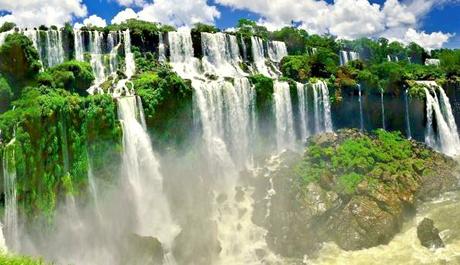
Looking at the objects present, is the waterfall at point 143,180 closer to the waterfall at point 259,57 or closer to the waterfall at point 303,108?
the waterfall at point 303,108

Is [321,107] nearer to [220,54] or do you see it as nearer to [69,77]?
[220,54]

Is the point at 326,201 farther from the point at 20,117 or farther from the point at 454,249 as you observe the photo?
the point at 20,117

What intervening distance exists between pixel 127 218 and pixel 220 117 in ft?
31.8

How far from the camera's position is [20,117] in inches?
790

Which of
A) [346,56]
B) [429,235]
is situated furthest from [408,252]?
[346,56]

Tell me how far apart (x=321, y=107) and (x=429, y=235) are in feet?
52.1

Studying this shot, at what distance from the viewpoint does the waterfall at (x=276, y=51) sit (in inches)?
1815

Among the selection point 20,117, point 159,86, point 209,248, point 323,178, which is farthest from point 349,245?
point 20,117

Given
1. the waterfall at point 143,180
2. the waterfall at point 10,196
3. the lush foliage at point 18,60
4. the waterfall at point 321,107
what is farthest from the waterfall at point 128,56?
the waterfall at point 10,196

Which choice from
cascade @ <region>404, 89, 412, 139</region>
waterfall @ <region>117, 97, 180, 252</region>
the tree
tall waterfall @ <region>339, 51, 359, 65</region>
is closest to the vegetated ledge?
waterfall @ <region>117, 97, 180, 252</region>

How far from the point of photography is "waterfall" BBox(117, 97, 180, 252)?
82.9 ft

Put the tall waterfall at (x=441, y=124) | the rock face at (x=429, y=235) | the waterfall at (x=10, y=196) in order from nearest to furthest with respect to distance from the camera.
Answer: the waterfall at (x=10, y=196) → the rock face at (x=429, y=235) → the tall waterfall at (x=441, y=124)

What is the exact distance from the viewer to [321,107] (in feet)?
122

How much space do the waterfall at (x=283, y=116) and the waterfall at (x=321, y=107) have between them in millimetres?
2373
